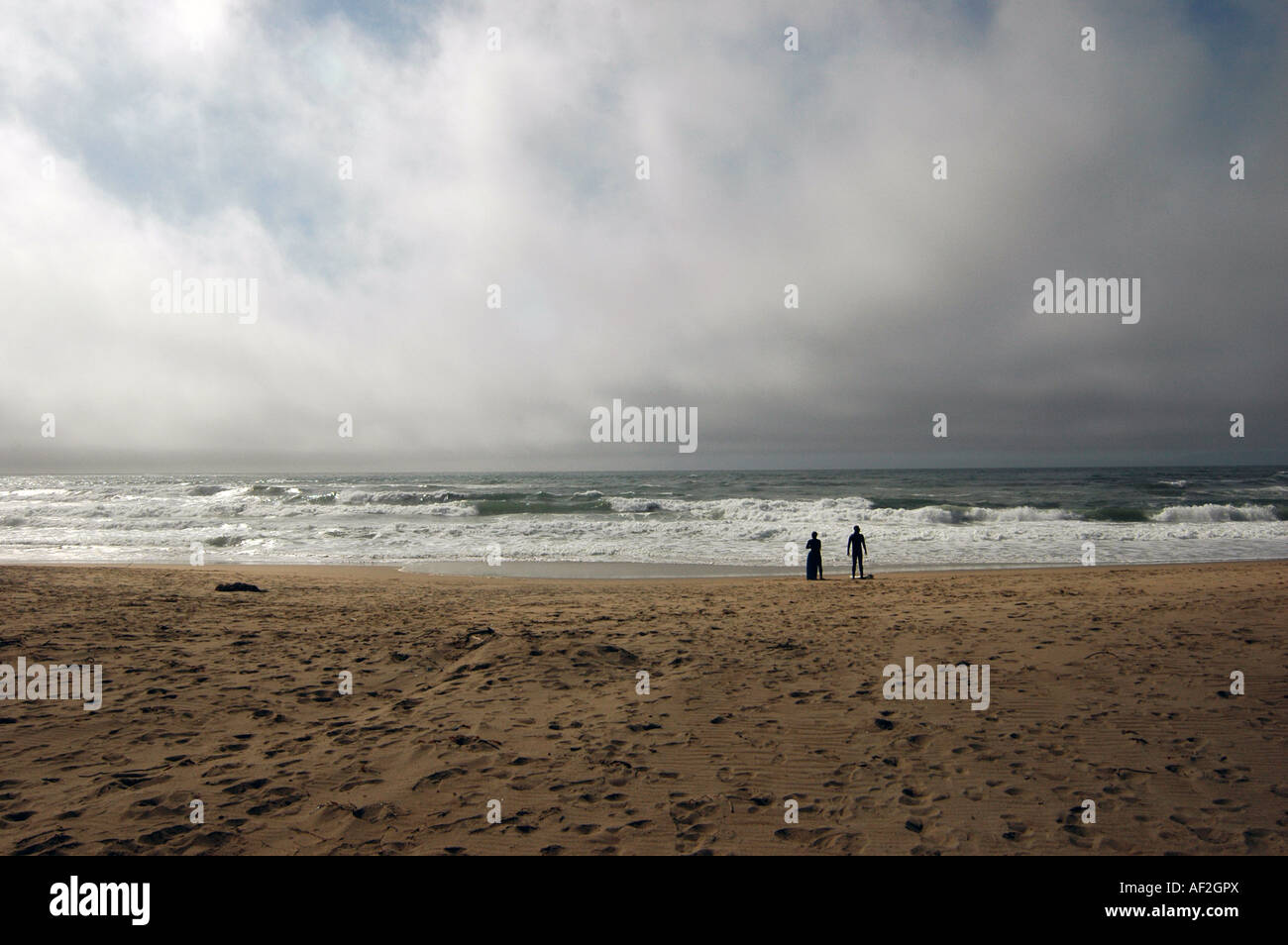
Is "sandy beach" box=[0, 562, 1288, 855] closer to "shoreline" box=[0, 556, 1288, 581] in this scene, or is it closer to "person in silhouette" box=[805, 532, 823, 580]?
"person in silhouette" box=[805, 532, 823, 580]

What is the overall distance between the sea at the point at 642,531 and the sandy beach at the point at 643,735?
10296mm

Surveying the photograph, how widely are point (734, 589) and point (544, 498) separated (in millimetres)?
32786

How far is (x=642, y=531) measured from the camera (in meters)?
29.0

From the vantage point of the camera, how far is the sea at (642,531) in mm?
22391

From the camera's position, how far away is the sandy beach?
4.28m

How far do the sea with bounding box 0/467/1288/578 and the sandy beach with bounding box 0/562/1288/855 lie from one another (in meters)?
10.3

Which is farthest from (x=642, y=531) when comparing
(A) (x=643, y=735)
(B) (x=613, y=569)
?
(A) (x=643, y=735)

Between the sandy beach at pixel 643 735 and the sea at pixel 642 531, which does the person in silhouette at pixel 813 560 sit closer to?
the sea at pixel 642 531

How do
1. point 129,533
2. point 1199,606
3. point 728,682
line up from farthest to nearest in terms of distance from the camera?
point 129,533
point 1199,606
point 728,682

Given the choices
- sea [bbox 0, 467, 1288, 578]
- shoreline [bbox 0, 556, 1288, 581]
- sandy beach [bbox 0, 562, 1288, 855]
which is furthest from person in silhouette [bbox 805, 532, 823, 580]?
sandy beach [bbox 0, 562, 1288, 855]

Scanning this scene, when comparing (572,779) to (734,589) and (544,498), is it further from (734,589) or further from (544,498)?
(544,498)
